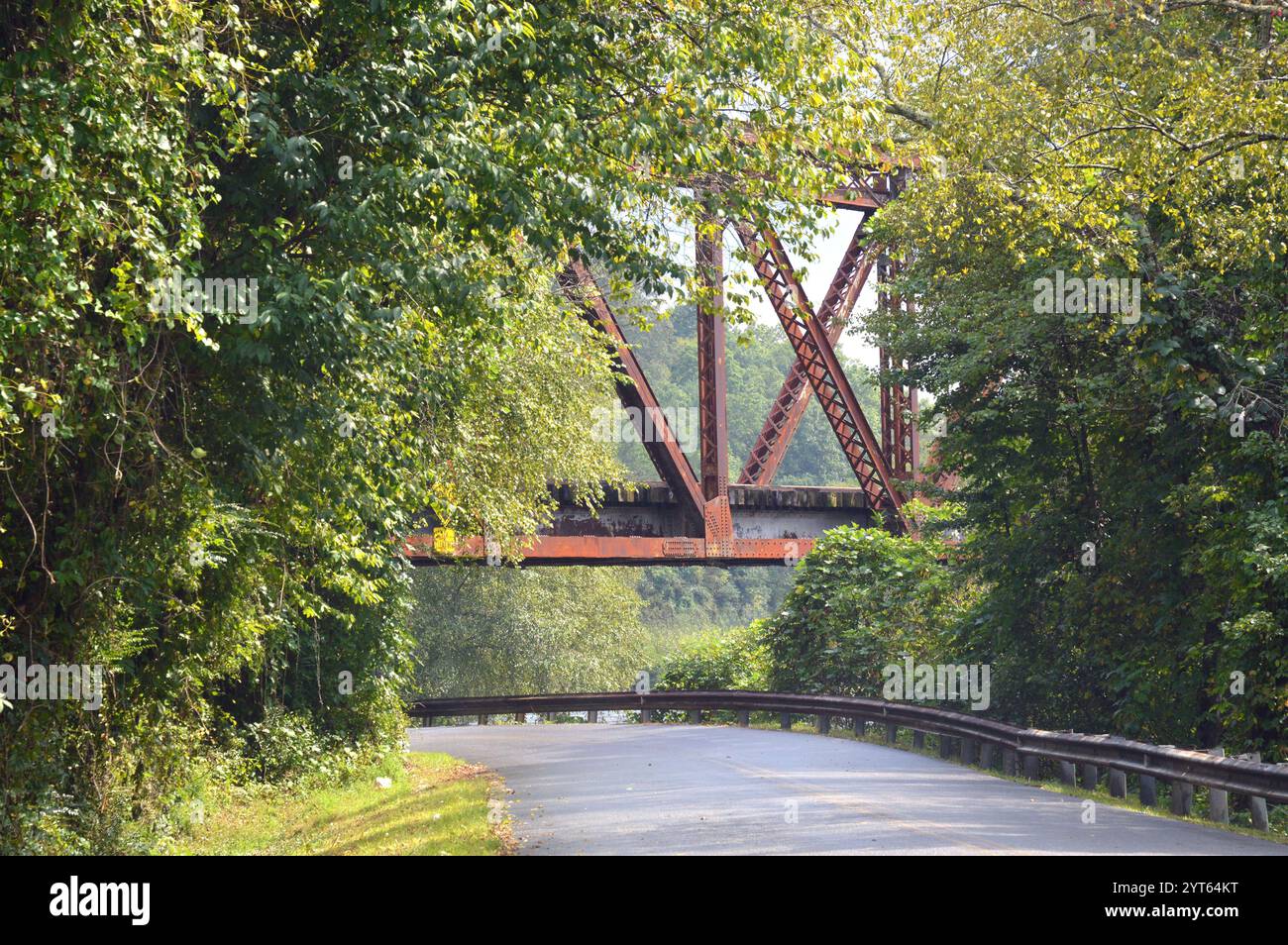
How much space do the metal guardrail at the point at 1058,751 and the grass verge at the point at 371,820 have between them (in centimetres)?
614

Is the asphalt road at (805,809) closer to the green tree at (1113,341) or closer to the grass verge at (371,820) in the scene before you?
the grass verge at (371,820)

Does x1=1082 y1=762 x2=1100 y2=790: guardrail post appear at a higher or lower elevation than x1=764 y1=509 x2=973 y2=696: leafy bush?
lower

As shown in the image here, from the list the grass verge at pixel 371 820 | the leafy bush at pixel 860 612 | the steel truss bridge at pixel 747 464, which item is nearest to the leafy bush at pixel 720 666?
the steel truss bridge at pixel 747 464

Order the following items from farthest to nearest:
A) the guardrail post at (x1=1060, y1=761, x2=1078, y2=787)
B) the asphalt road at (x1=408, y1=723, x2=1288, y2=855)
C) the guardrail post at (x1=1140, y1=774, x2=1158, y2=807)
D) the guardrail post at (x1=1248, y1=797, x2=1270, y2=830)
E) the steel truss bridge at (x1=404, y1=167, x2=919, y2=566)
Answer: the steel truss bridge at (x1=404, y1=167, x2=919, y2=566) → the guardrail post at (x1=1060, y1=761, x2=1078, y2=787) → the guardrail post at (x1=1140, y1=774, x2=1158, y2=807) → the guardrail post at (x1=1248, y1=797, x2=1270, y2=830) → the asphalt road at (x1=408, y1=723, x2=1288, y2=855)

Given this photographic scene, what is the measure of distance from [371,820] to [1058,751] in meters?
7.60

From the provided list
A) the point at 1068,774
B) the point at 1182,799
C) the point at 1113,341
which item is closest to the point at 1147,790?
the point at 1182,799

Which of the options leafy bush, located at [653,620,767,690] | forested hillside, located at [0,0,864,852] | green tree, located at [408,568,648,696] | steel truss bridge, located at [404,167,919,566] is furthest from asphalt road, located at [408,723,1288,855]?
green tree, located at [408,568,648,696]

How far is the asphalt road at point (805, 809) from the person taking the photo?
9.61m

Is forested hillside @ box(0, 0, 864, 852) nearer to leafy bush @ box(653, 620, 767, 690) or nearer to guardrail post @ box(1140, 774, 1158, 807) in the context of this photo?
guardrail post @ box(1140, 774, 1158, 807)

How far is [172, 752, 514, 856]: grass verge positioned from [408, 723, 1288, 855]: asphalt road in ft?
1.55

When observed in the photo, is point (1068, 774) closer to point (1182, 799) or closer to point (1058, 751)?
point (1058, 751)

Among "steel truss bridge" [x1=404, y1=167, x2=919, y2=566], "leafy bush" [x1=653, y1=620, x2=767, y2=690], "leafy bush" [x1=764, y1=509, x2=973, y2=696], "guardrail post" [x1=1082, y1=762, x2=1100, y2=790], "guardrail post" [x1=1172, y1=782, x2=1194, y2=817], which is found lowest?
"leafy bush" [x1=653, y1=620, x2=767, y2=690]

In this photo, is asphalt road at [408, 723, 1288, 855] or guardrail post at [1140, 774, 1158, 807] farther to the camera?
guardrail post at [1140, 774, 1158, 807]

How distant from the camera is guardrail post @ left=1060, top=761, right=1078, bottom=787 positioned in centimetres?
1420
